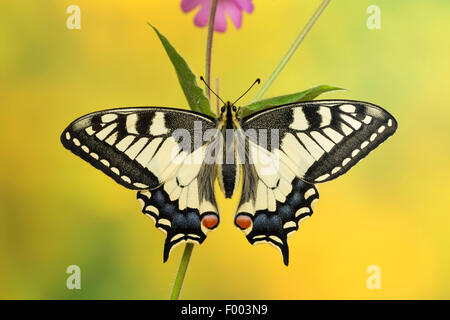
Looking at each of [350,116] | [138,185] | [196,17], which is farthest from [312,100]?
[196,17]

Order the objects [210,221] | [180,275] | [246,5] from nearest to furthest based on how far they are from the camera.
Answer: [180,275] < [210,221] < [246,5]

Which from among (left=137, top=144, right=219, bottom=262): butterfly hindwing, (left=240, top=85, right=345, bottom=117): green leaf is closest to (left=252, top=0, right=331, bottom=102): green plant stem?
(left=240, top=85, right=345, bottom=117): green leaf

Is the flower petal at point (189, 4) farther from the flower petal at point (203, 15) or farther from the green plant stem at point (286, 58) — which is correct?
the green plant stem at point (286, 58)

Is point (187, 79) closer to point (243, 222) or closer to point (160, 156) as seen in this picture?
point (160, 156)

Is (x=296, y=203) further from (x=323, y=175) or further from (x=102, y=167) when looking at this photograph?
(x=102, y=167)

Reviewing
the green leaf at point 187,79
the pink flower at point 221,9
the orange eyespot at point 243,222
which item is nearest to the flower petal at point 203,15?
the pink flower at point 221,9

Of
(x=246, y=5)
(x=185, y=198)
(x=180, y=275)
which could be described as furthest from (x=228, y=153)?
(x=246, y=5)
